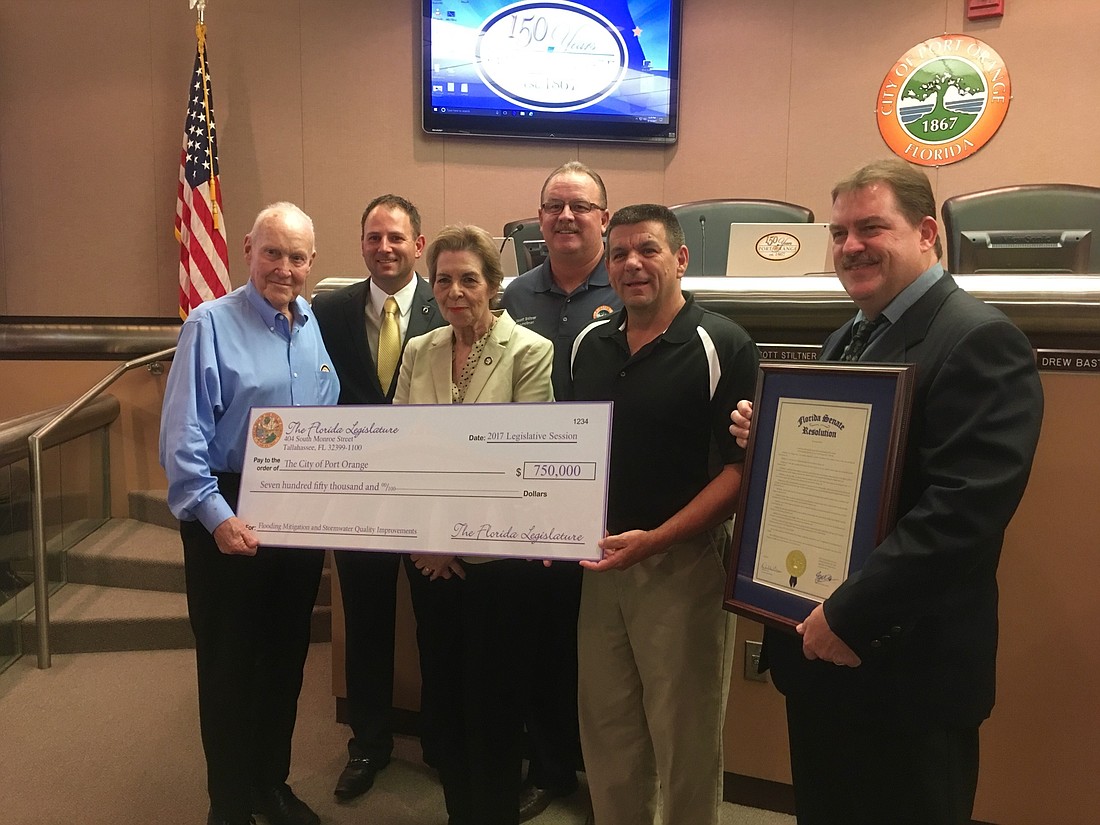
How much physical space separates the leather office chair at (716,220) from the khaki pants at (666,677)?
5.82 ft

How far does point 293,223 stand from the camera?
1863mm

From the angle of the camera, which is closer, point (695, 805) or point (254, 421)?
point (695, 805)

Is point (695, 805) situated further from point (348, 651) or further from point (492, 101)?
point (492, 101)

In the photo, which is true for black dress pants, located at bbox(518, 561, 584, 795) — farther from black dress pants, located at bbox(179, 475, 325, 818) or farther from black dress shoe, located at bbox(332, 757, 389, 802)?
black dress pants, located at bbox(179, 475, 325, 818)

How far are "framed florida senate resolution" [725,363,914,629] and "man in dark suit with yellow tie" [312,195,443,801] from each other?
1.22m

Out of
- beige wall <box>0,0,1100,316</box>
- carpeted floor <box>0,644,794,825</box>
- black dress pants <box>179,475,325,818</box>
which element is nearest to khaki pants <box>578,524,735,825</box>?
carpeted floor <box>0,644,794,825</box>

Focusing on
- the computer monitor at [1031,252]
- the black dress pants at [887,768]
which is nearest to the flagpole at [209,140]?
the computer monitor at [1031,252]

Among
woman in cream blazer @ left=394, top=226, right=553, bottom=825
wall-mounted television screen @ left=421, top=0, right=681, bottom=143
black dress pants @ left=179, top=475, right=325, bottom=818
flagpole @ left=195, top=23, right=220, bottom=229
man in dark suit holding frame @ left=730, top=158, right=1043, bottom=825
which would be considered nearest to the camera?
man in dark suit holding frame @ left=730, top=158, right=1043, bottom=825

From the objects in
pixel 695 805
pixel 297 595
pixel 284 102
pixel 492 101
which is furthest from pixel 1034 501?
pixel 284 102

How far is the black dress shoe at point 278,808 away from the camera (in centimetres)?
206

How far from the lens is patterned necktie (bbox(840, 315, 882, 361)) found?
51.3 inches

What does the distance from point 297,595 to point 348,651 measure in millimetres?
431

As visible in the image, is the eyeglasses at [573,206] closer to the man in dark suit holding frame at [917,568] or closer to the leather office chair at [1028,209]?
the man in dark suit holding frame at [917,568]

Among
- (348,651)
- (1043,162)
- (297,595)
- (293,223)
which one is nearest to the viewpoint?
(293,223)
